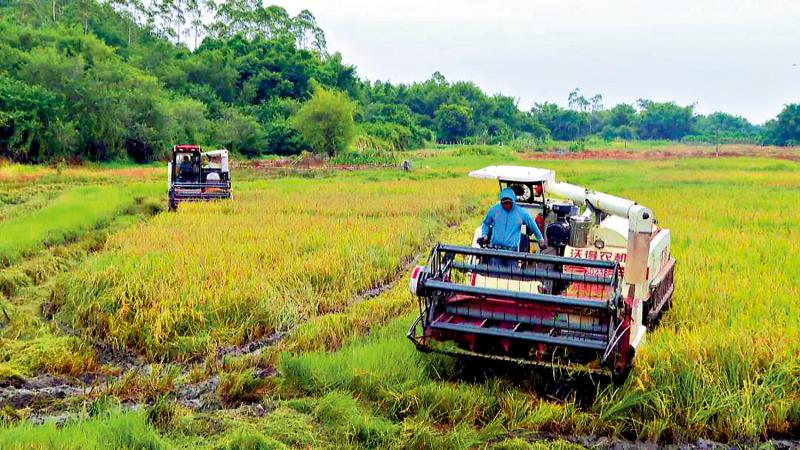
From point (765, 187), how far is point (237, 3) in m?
70.4

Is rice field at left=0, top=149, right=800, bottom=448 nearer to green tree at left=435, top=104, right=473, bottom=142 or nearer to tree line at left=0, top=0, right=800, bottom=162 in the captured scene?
tree line at left=0, top=0, right=800, bottom=162

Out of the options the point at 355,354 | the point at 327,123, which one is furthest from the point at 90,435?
the point at 327,123

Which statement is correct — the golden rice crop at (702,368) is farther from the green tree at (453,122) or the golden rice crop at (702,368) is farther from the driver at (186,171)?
the green tree at (453,122)

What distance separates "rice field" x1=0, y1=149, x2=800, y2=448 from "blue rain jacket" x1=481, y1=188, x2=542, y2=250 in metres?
1.19

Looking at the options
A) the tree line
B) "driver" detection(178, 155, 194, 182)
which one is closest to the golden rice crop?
"driver" detection(178, 155, 194, 182)

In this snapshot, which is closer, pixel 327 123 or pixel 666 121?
pixel 327 123

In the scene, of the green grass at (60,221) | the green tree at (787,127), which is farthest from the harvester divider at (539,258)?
the green tree at (787,127)

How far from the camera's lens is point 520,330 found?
5.39 m

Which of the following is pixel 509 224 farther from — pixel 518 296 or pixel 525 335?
pixel 525 335

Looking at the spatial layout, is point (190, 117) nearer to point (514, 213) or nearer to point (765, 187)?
point (765, 187)

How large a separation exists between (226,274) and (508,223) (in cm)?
391

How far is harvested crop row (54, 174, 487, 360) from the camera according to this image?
6.92 m

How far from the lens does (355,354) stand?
5645 mm

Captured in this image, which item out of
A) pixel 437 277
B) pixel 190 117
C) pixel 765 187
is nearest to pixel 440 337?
pixel 437 277
